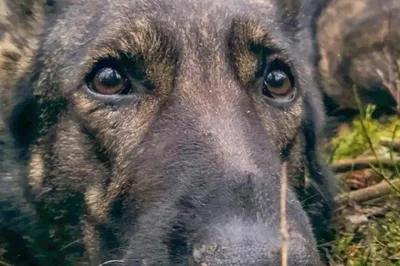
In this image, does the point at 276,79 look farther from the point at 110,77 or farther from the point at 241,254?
the point at 241,254

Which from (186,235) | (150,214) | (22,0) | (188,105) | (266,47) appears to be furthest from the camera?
(22,0)

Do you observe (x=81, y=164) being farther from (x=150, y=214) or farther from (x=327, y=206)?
(x=327, y=206)

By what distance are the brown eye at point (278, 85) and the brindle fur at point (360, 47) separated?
2.51 metres

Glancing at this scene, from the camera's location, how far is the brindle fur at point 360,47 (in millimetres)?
7652

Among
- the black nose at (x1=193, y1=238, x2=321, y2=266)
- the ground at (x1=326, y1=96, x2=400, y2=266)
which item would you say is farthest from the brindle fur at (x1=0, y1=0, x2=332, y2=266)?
the ground at (x1=326, y1=96, x2=400, y2=266)

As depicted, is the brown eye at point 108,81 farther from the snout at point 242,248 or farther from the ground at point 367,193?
the ground at point 367,193

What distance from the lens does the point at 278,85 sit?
16.5 ft

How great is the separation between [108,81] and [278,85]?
2.96ft

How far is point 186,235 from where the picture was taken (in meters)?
3.97

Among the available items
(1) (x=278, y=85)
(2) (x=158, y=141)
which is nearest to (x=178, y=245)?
(2) (x=158, y=141)

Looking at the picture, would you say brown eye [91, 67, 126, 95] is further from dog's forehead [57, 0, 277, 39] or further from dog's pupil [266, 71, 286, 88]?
dog's pupil [266, 71, 286, 88]

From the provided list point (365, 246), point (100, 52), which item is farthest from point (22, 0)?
point (365, 246)

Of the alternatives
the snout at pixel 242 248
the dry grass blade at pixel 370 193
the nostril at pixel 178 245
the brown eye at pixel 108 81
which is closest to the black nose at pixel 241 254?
the snout at pixel 242 248

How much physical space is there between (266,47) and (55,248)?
158 centimetres
